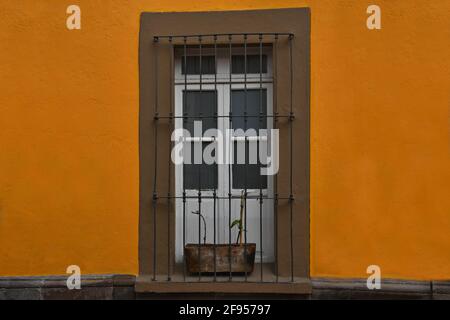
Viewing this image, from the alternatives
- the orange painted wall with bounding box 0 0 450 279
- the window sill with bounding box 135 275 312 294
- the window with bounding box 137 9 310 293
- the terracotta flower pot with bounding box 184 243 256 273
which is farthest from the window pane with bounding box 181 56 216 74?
the window sill with bounding box 135 275 312 294

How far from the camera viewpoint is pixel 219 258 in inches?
182

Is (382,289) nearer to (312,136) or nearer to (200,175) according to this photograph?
(312,136)

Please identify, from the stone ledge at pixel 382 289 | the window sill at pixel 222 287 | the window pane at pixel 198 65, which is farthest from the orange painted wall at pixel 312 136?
the window pane at pixel 198 65

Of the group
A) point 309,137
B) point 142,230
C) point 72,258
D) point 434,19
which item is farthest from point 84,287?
point 434,19

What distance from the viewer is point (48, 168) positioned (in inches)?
185

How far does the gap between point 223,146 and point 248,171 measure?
1.13ft

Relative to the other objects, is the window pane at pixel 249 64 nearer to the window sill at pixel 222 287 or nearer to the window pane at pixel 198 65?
the window pane at pixel 198 65

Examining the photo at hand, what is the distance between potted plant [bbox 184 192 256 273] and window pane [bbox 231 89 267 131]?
697 millimetres

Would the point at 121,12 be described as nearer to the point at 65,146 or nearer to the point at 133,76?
the point at 133,76

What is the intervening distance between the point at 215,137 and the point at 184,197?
2.15 ft

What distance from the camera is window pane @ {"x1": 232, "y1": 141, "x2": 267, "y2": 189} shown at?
15.7ft

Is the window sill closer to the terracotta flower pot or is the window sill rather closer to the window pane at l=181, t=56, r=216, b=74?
the terracotta flower pot

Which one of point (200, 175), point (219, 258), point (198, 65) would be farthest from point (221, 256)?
point (198, 65)

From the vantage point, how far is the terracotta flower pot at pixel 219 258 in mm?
4586
